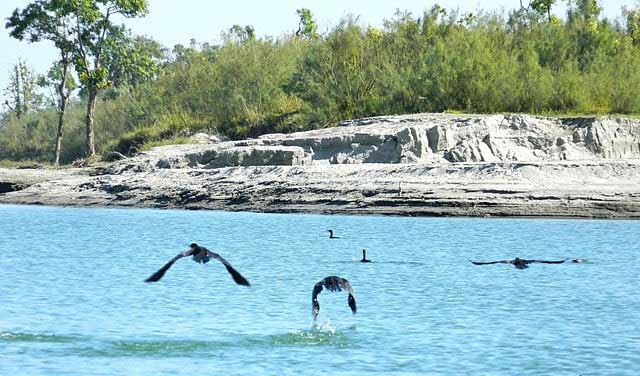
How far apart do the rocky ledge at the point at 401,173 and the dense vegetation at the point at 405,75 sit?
2947 millimetres

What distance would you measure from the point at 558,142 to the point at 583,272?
45.7 ft

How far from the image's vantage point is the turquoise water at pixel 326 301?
51.4 feet

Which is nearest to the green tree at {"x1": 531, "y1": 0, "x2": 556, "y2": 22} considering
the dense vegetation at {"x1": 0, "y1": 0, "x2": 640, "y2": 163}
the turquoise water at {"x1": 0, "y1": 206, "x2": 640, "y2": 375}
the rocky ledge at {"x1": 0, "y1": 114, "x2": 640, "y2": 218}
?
the dense vegetation at {"x1": 0, "y1": 0, "x2": 640, "y2": 163}

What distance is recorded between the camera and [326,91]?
48438 millimetres

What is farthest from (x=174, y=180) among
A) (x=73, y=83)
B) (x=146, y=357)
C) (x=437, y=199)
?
(x=73, y=83)

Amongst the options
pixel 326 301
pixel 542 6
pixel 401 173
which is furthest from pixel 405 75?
pixel 326 301

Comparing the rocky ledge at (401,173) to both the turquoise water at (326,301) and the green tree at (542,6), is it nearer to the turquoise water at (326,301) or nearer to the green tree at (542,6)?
the turquoise water at (326,301)

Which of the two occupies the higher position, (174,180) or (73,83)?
(73,83)

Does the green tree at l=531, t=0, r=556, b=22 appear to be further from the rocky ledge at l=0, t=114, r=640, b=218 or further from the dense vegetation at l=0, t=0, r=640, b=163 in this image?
the rocky ledge at l=0, t=114, r=640, b=218

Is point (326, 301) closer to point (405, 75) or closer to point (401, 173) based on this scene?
point (401, 173)

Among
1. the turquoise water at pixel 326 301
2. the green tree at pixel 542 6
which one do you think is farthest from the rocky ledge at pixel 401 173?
the green tree at pixel 542 6

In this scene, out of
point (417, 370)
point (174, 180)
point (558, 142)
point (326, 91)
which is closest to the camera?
point (417, 370)

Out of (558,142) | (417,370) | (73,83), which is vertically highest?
(73,83)

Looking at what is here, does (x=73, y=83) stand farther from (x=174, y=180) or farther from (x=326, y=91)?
(x=174, y=180)
